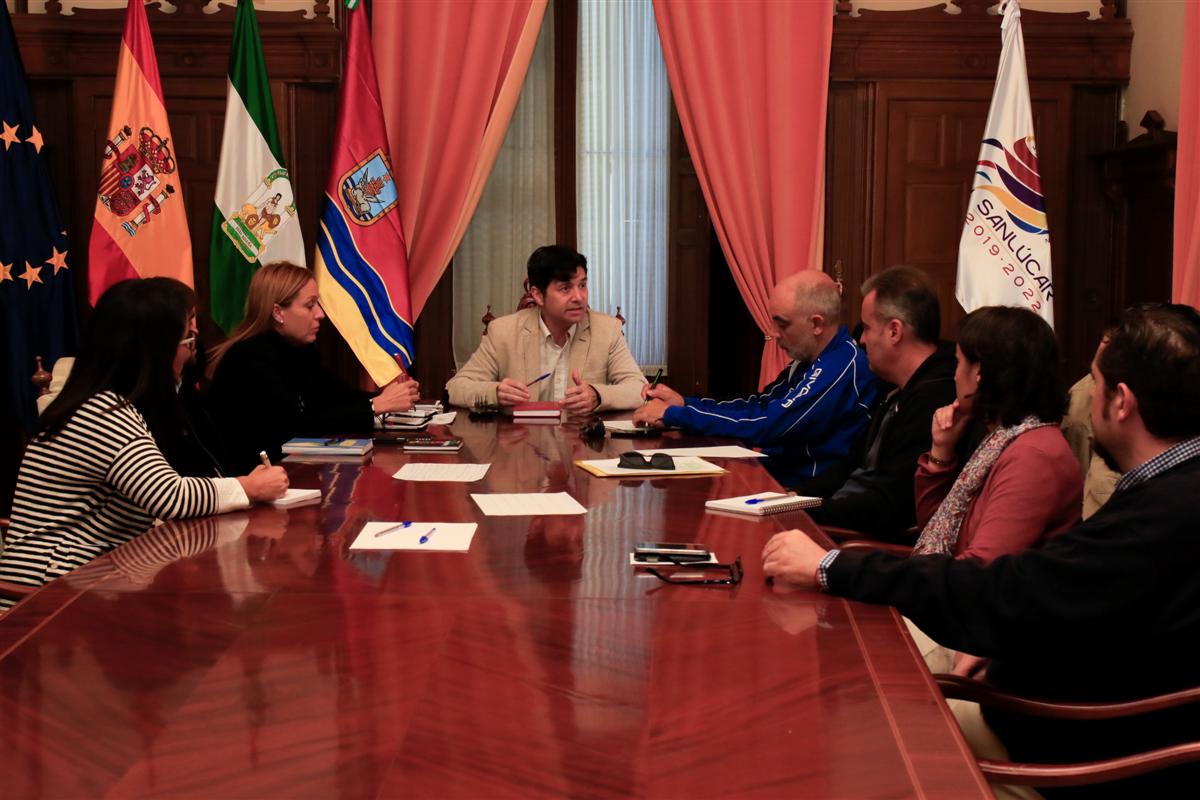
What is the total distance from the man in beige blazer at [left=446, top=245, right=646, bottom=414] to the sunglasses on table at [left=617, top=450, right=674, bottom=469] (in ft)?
5.09

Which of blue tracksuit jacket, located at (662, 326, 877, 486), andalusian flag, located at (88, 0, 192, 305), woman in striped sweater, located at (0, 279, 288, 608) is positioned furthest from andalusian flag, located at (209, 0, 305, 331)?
woman in striped sweater, located at (0, 279, 288, 608)

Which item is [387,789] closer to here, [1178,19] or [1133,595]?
[1133,595]

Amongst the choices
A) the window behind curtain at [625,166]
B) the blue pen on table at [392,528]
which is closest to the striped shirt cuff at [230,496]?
the blue pen on table at [392,528]

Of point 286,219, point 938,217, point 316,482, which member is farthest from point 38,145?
point 938,217

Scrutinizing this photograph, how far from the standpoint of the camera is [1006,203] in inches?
220

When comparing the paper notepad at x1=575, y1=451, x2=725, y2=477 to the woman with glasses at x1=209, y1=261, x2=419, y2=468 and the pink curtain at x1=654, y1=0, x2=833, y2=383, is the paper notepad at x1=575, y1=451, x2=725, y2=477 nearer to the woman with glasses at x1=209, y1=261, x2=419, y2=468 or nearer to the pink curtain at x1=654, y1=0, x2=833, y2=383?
the woman with glasses at x1=209, y1=261, x2=419, y2=468

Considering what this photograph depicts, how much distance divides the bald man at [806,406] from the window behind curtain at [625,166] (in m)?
2.06

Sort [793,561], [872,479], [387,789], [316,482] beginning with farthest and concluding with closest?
[872,479], [316,482], [793,561], [387,789]

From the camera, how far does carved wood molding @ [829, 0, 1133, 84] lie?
580 cm

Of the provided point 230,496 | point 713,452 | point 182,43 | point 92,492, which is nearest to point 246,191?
point 182,43

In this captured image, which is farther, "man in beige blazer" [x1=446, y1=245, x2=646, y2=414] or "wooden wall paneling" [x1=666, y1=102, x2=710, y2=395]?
"wooden wall paneling" [x1=666, y1=102, x2=710, y2=395]

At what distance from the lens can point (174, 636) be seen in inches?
66.7

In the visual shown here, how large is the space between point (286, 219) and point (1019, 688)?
4269 mm

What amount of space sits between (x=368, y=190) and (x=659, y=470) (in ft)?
9.66
